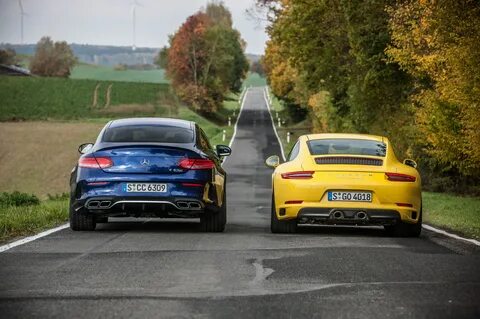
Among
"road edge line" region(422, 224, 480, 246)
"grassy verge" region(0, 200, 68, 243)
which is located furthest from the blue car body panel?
"road edge line" region(422, 224, 480, 246)

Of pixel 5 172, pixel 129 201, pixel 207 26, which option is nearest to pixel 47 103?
pixel 207 26

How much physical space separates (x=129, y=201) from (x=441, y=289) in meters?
5.94

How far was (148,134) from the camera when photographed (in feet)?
42.6

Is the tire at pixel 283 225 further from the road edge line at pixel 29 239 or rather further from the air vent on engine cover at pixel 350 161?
the road edge line at pixel 29 239

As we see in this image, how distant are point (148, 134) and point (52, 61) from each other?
144265 millimetres

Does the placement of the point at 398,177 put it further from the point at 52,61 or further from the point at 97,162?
the point at 52,61

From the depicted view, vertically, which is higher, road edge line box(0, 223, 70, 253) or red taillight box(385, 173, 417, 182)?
red taillight box(385, 173, 417, 182)

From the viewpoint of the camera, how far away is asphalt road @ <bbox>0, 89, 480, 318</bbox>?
6094 mm

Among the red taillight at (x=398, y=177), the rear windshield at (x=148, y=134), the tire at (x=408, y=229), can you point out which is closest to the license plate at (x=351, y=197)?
the red taillight at (x=398, y=177)

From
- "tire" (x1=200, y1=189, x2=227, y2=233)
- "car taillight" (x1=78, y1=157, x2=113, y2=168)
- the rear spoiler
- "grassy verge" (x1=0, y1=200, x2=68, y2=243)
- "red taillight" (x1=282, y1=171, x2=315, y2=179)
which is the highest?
the rear spoiler

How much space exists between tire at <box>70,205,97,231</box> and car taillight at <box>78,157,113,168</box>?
25.9 inches

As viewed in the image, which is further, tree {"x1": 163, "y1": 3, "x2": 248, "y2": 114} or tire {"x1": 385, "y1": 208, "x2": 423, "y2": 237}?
tree {"x1": 163, "y1": 3, "x2": 248, "y2": 114}

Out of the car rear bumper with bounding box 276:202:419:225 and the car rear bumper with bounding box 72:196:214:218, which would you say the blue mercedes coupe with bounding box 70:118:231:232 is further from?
the car rear bumper with bounding box 276:202:419:225

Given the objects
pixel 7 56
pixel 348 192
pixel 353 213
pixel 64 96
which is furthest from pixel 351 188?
pixel 7 56
